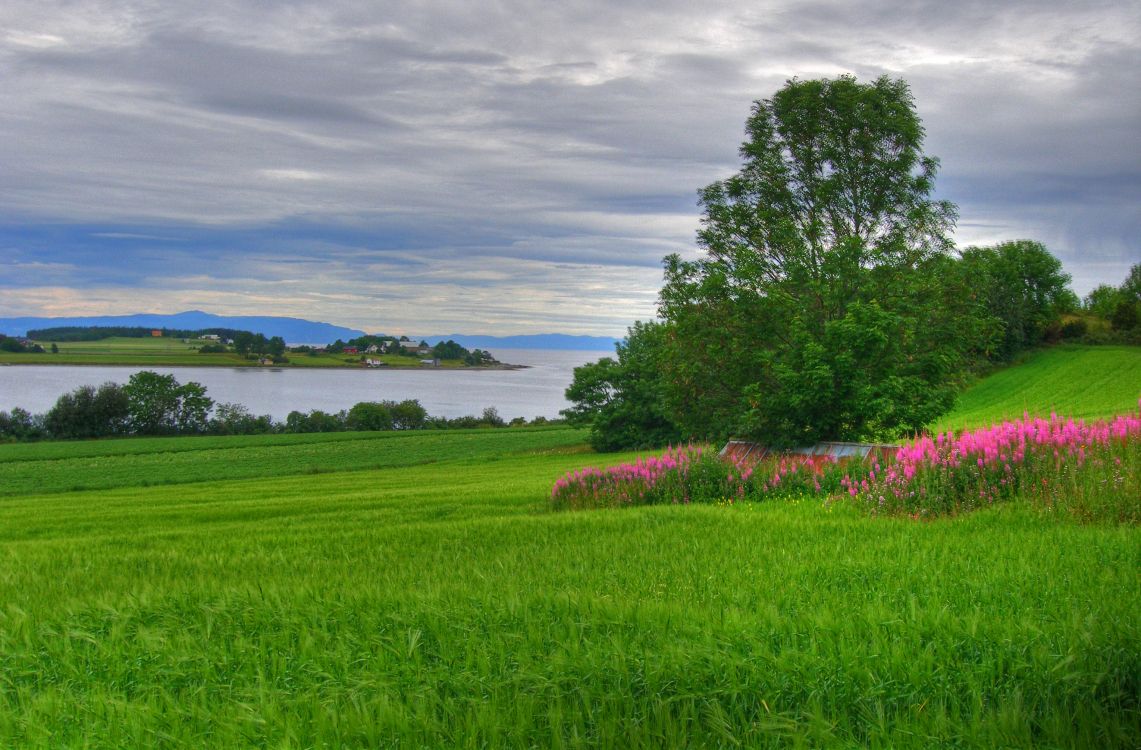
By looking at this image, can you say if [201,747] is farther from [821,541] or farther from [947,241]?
[947,241]

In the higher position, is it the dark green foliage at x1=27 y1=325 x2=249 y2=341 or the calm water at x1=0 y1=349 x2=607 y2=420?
the dark green foliage at x1=27 y1=325 x2=249 y2=341

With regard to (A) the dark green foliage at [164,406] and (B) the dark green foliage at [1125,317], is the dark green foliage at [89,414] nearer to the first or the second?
(A) the dark green foliage at [164,406]

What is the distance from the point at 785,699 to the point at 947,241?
32163 millimetres

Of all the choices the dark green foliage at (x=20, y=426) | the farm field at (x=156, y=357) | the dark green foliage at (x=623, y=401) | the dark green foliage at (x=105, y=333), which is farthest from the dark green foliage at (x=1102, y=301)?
the dark green foliage at (x=105, y=333)

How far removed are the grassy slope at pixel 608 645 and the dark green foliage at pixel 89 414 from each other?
88.1 meters

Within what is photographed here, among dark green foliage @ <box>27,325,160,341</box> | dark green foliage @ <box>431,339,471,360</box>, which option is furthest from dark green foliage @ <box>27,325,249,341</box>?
dark green foliage @ <box>431,339,471,360</box>

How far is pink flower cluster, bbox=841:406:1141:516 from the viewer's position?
28.2 feet

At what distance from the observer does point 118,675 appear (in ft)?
14.4

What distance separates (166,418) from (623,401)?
54.1 meters

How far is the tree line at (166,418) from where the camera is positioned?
8262 cm

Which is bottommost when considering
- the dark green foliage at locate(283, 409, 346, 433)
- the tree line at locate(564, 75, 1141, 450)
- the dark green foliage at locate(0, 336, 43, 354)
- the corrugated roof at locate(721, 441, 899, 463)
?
the dark green foliage at locate(283, 409, 346, 433)

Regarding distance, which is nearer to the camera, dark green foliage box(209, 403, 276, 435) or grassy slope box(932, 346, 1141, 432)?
grassy slope box(932, 346, 1141, 432)

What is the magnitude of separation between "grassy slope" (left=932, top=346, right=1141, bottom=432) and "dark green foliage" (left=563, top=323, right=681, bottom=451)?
21.0 metres

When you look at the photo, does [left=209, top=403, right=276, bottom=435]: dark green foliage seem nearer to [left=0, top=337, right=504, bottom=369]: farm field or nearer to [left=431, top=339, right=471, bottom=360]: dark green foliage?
[left=0, top=337, right=504, bottom=369]: farm field
